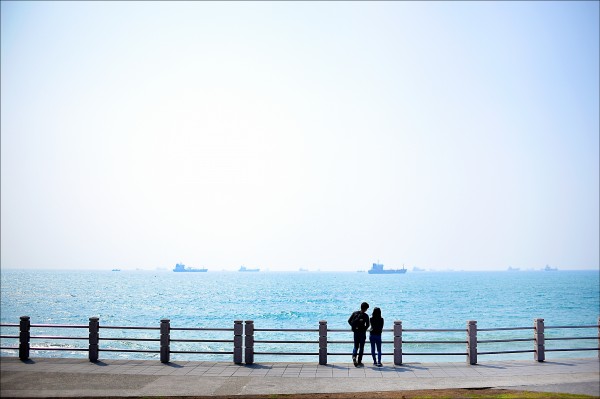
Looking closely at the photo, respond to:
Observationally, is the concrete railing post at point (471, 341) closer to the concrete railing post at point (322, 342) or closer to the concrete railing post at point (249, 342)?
the concrete railing post at point (322, 342)

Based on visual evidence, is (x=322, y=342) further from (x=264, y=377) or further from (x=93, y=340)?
(x=93, y=340)

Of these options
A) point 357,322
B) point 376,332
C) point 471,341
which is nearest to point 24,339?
point 357,322

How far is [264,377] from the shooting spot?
14.7m

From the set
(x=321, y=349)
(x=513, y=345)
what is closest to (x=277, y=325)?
(x=513, y=345)

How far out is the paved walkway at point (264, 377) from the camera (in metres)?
13.0

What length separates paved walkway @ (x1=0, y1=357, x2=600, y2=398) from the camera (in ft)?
42.5

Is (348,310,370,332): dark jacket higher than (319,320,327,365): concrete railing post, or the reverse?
(348,310,370,332): dark jacket

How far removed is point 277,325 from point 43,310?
3864 centimetres

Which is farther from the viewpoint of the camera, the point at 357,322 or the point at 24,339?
the point at 24,339

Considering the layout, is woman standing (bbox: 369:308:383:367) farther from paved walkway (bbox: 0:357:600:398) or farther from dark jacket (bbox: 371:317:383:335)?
paved walkway (bbox: 0:357:600:398)

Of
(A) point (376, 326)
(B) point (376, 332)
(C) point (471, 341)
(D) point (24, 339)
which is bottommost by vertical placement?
(D) point (24, 339)

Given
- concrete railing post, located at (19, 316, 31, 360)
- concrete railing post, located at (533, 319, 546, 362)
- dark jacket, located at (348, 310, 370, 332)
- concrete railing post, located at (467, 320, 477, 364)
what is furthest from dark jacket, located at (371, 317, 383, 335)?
concrete railing post, located at (19, 316, 31, 360)

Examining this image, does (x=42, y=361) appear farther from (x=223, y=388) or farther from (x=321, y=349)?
(x=321, y=349)

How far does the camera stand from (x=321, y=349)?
1681cm
